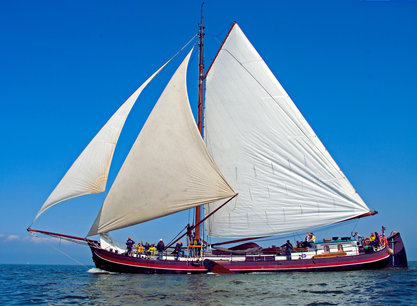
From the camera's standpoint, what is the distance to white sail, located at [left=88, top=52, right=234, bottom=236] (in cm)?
2552

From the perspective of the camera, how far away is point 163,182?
25609mm

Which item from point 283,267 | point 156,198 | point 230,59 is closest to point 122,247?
point 156,198

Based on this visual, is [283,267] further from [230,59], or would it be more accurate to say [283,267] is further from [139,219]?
[230,59]

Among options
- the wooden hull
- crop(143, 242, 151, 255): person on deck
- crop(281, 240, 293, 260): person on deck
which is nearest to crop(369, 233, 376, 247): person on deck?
the wooden hull

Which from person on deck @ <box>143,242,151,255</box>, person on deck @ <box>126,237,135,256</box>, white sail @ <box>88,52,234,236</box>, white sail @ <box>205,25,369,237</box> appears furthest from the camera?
white sail @ <box>205,25,369,237</box>

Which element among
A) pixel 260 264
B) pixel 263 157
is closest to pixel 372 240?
pixel 260 264

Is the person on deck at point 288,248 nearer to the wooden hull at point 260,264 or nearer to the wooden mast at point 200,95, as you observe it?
the wooden hull at point 260,264

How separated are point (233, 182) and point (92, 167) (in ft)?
34.5

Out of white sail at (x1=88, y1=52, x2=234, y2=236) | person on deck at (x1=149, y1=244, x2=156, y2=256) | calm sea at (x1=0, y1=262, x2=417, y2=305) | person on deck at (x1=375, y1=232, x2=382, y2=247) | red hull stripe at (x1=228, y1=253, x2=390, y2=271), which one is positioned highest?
white sail at (x1=88, y1=52, x2=234, y2=236)

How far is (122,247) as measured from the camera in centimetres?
2875

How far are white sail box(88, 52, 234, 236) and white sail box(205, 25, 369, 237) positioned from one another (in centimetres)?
447

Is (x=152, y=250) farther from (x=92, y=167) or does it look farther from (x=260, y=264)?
(x=260, y=264)

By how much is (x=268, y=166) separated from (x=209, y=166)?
18.3 ft

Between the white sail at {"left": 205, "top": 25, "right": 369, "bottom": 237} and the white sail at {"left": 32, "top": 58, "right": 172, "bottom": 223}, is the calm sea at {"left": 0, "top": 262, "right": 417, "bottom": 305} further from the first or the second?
the white sail at {"left": 32, "top": 58, "right": 172, "bottom": 223}
